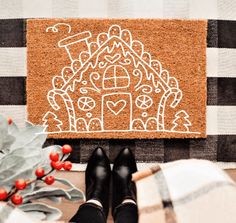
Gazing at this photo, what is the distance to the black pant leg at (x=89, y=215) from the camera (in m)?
0.84

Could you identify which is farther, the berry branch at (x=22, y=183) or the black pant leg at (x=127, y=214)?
the black pant leg at (x=127, y=214)

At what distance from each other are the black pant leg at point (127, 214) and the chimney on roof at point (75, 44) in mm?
550

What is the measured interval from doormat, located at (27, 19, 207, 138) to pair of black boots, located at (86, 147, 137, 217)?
0.26 feet

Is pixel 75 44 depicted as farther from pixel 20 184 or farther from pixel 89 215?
pixel 20 184

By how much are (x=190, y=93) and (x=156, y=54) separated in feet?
0.62

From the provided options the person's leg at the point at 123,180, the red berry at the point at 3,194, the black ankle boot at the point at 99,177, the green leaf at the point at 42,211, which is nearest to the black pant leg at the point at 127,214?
the person's leg at the point at 123,180

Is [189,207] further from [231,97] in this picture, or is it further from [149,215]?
[231,97]

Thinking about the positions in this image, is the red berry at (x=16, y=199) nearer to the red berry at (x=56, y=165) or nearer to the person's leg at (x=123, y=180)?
the red berry at (x=56, y=165)

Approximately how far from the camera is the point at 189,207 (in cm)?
50

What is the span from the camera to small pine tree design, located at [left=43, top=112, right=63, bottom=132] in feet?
3.85

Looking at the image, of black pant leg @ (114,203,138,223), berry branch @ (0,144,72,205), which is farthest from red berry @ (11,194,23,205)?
black pant leg @ (114,203,138,223)

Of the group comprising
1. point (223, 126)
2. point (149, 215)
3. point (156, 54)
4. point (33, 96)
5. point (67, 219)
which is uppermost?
point (156, 54)

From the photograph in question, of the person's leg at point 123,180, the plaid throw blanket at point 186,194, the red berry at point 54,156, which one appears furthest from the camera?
the person's leg at point 123,180

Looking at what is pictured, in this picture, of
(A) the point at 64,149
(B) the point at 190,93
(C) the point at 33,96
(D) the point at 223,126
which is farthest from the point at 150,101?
(A) the point at 64,149
